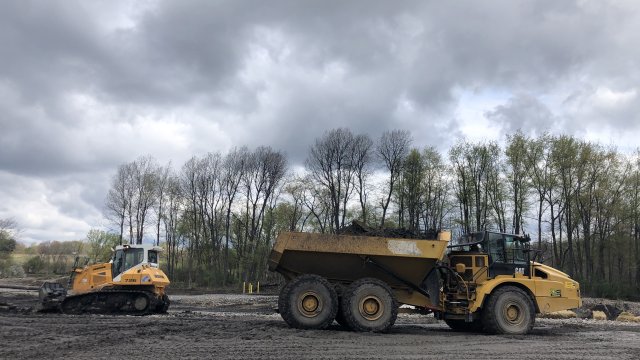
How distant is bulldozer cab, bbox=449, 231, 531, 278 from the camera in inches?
542

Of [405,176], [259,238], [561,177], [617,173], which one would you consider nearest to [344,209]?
[405,176]

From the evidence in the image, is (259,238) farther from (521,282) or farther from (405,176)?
(521,282)

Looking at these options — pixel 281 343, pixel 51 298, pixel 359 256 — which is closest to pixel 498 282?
pixel 359 256

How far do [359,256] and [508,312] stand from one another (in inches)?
168

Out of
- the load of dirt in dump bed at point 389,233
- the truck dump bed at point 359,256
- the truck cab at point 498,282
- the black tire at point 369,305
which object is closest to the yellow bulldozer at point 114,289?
the truck dump bed at point 359,256

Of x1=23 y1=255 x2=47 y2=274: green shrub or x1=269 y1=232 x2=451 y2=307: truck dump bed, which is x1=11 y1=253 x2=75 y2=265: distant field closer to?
x1=23 y1=255 x2=47 y2=274: green shrub

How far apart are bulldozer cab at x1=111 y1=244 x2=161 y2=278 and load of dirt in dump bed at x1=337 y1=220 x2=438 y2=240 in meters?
10.2

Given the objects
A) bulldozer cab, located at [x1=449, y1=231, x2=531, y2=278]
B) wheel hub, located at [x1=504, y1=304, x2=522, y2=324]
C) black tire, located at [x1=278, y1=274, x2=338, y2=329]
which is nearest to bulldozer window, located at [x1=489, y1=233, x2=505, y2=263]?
bulldozer cab, located at [x1=449, y1=231, x2=531, y2=278]

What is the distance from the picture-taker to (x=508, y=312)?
13281 mm

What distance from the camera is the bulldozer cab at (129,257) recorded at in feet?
65.2

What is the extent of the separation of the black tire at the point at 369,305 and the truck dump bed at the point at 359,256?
1.71 ft

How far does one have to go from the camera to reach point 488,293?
13227 millimetres

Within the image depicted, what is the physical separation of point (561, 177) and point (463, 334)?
37594mm

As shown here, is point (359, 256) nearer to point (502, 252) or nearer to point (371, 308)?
point (371, 308)
